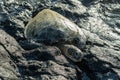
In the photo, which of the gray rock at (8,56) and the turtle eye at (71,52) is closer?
the gray rock at (8,56)

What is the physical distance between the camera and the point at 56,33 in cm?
711

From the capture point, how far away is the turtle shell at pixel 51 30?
709cm

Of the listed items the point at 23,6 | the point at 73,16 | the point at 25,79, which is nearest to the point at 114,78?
the point at 25,79

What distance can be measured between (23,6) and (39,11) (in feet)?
1.50

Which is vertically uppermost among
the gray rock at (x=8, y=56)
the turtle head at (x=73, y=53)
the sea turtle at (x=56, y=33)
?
the sea turtle at (x=56, y=33)

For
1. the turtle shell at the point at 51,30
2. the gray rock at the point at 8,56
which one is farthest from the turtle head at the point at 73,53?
the gray rock at the point at 8,56

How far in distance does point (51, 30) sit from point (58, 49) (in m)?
0.47

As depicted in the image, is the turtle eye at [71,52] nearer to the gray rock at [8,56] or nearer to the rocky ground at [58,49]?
the rocky ground at [58,49]

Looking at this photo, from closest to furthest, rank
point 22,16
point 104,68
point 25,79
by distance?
point 25,79, point 104,68, point 22,16

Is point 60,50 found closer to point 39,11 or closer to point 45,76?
point 45,76

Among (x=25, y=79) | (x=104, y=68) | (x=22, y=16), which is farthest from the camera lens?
(x=22, y=16)

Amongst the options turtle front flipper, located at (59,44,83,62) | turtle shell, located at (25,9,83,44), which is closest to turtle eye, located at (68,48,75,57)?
turtle front flipper, located at (59,44,83,62)

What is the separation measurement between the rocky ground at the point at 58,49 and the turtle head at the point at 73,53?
0.09 meters

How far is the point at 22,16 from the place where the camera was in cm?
797
